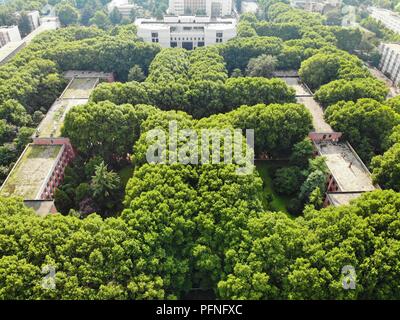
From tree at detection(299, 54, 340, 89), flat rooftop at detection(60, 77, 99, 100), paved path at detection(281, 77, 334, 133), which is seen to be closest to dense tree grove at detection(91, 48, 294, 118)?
paved path at detection(281, 77, 334, 133)

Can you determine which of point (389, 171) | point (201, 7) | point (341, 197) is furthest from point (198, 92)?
point (201, 7)

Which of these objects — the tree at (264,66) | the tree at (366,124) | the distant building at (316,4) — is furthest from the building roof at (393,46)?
the tree at (366,124)

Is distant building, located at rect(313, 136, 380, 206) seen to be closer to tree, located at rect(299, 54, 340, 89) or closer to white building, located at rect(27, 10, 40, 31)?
tree, located at rect(299, 54, 340, 89)

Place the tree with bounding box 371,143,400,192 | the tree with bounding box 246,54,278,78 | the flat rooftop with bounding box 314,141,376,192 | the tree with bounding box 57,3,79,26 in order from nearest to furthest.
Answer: the tree with bounding box 371,143,400,192 → the flat rooftop with bounding box 314,141,376,192 → the tree with bounding box 246,54,278,78 → the tree with bounding box 57,3,79,26

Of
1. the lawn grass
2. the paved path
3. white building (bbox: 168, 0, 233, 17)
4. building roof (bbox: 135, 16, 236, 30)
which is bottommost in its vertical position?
the lawn grass

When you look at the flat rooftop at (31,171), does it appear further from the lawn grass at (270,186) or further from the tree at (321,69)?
the tree at (321,69)

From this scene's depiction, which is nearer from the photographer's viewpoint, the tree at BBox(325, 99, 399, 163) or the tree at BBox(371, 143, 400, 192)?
the tree at BBox(371, 143, 400, 192)

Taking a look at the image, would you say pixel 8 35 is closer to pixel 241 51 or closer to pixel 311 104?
pixel 241 51
